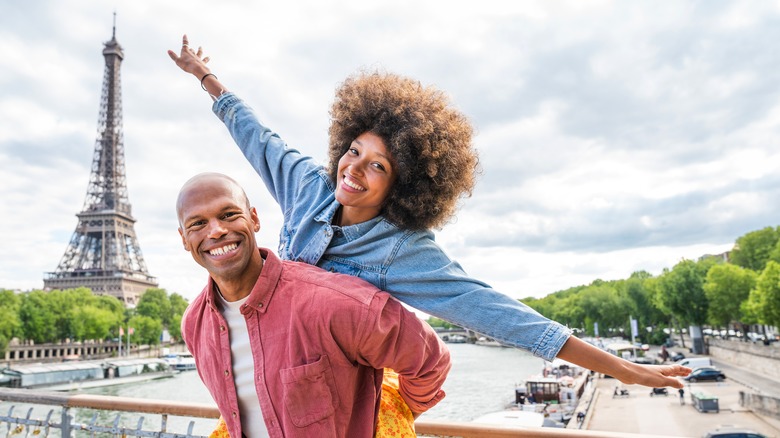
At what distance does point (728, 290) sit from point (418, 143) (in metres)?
41.8

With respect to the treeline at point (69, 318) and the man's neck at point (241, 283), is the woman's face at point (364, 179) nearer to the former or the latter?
the man's neck at point (241, 283)

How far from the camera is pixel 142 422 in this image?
3316mm

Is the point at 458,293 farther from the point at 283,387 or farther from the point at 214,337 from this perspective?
the point at 214,337

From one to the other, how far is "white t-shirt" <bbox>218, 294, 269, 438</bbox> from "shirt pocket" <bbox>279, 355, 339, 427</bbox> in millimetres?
169

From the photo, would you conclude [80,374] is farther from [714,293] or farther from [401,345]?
[401,345]

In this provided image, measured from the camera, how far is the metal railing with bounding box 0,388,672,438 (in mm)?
2711

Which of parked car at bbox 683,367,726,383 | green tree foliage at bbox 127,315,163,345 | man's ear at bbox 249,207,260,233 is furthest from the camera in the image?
green tree foliage at bbox 127,315,163,345

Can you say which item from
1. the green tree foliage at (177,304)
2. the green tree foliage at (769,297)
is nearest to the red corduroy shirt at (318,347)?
the green tree foliage at (769,297)

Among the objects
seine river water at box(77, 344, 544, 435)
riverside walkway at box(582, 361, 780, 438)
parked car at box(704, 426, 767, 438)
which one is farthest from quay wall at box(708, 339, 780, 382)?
parked car at box(704, 426, 767, 438)

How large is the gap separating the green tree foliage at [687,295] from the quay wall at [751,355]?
2.01 m

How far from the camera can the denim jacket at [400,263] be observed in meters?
1.91

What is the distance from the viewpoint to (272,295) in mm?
1929

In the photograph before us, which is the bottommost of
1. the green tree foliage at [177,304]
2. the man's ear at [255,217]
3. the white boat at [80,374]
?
the white boat at [80,374]

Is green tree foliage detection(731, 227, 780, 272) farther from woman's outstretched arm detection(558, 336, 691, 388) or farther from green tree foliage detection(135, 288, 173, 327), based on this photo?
green tree foliage detection(135, 288, 173, 327)
